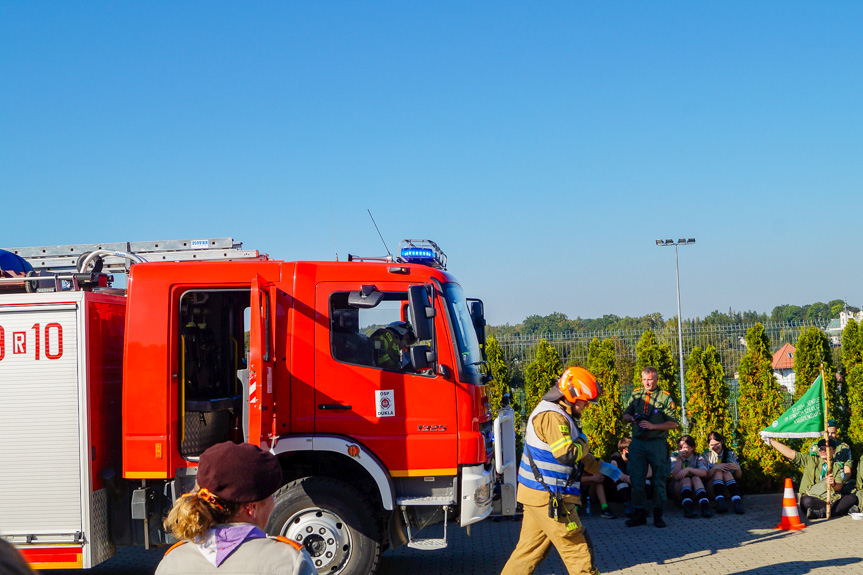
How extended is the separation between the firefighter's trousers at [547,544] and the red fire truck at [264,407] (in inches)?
28.3

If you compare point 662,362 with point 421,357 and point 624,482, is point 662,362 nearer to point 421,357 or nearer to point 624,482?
point 624,482

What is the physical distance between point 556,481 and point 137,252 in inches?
184

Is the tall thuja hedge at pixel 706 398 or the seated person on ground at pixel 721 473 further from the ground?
the tall thuja hedge at pixel 706 398

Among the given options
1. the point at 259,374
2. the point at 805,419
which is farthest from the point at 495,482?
the point at 805,419

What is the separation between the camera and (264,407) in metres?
6.24

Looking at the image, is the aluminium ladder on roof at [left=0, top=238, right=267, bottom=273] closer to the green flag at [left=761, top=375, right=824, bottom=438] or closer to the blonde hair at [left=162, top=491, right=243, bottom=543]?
the blonde hair at [left=162, top=491, right=243, bottom=543]

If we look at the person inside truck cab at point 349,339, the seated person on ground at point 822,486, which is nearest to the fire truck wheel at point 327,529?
the person inside truck cab at point 349,339

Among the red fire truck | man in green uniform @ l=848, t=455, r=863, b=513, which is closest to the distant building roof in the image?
man in green uniform @ l=848, t=455, r=863, b=513

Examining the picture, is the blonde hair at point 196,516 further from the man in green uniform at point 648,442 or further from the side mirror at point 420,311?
the man in green uniform at point 648,442

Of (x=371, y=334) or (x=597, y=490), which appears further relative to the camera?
(x=597, y=490)

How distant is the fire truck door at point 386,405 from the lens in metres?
6.59

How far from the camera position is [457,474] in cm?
663

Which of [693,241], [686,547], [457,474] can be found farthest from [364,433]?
[693,241]

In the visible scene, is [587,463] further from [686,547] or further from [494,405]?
[494,405]
